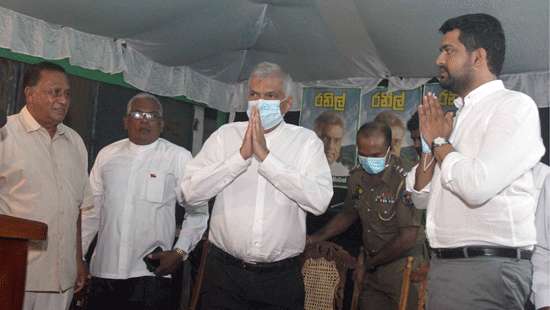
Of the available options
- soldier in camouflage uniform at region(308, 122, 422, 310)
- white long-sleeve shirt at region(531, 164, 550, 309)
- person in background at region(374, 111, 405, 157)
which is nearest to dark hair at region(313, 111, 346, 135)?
person in background at region(374, 111, 405, 157)

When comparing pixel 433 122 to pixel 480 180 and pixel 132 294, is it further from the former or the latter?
pixel 132 294

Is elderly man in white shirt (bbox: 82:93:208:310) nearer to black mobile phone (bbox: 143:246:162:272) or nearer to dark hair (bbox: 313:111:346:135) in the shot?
black mobile phone (bbox: 143:246:162:272)

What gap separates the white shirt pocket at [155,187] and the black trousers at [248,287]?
1.14 metres

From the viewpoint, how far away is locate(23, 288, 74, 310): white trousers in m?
2.79

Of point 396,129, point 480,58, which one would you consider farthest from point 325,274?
point 396,129

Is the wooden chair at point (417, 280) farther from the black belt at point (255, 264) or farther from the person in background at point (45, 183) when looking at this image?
the person in background at point (45, 183)

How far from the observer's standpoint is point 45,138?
9.80 feet

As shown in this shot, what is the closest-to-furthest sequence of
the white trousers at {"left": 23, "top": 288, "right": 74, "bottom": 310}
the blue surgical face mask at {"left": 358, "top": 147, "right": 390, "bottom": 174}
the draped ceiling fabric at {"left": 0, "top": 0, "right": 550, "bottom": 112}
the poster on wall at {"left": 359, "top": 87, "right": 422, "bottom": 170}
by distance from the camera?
1. the white trousers at {"left": 23, "top": 288, "right": 74, "bottom": 310}
2. the blue surgical face mask at {"left": 358, "top": 147, "right": 390, "bottom": 174}
3. the draped ceiling fabric at {"left": 0, "top": 0, "right": 550, "bottom": 112}
4. the poster on wall at {"left": 359, "top": 87, "right": 422, "bottom": 170}

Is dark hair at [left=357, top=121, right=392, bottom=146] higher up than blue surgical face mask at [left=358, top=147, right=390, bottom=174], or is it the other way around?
dark hair at [left=357, top=121, right=392, bottom=146]

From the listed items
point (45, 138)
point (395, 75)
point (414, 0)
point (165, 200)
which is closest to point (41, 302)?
point (45, 138)

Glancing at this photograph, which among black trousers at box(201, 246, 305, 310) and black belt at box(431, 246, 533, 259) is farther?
black trousers at box(201, 246, 305, 310)

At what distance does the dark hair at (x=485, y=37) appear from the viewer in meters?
2.18

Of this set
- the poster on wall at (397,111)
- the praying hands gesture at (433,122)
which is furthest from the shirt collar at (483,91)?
the poster on wall at (397,111)

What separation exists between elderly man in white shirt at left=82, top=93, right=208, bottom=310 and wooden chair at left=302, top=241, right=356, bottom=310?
2.66ft
